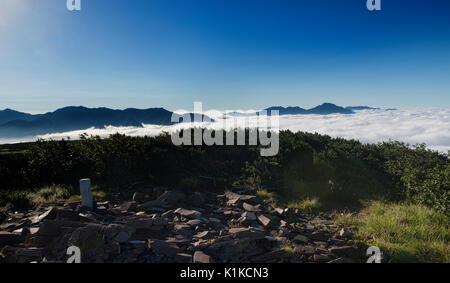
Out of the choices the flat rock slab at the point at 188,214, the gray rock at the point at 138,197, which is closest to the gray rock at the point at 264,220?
the flat rock slab at the point at 188,214

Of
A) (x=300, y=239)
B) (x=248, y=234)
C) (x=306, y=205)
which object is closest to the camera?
(x=248, y=234)

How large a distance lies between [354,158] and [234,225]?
10.8 metres

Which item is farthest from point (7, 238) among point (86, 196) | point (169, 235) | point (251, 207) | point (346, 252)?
point (346, 252)

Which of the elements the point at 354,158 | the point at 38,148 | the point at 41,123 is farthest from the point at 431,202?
the point at 41,123

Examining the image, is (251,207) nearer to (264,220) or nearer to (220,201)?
(264,220)

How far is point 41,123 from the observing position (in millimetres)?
138250

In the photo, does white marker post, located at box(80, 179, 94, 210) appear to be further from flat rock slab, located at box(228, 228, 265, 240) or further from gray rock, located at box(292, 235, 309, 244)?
gray rock, located at box(292, 235, 309, 244)

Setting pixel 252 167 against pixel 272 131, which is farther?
pixel 272 131

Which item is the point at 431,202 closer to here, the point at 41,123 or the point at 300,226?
the point at 300,226

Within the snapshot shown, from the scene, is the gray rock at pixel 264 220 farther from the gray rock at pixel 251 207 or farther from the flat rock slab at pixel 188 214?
the flat rock slab at pixel 188 214

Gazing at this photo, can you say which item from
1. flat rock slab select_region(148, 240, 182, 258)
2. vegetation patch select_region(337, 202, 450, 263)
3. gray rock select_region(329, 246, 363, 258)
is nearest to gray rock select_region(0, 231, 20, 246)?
flat rock slab select_region(148, 240, 182, 258)

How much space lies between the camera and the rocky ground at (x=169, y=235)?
4590 mm

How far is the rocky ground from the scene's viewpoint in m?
4.59

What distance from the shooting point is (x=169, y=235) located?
5598 mm
